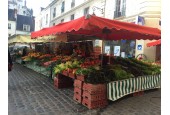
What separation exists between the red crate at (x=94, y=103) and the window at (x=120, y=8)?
535 inches

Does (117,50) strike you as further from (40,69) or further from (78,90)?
(78,90)

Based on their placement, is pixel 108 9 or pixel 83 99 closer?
pixel 83 99

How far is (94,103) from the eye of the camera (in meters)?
5.32

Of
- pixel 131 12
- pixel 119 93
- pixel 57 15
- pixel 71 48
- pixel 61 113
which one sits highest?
pixel 57 15

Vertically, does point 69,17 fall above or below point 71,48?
above

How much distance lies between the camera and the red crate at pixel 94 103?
529 cm

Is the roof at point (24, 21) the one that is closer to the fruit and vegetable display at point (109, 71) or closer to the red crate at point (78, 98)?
the fruit and vegetable display at point (109, 71)

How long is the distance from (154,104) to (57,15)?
101ft

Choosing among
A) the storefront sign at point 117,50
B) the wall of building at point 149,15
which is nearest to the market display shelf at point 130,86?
the wall of building at point 149,15

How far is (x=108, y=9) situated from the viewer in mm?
19719

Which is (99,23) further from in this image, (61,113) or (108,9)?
(108,9)

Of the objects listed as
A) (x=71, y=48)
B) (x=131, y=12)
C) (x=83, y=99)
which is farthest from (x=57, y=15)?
(x=83, y=99)

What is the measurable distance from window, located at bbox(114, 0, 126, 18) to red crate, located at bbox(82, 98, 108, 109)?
44.6 feet
